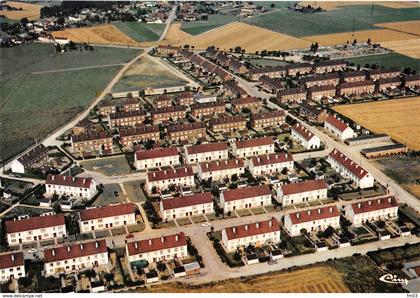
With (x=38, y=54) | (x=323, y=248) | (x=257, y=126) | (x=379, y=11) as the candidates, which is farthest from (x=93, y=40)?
(x=323, y=248)

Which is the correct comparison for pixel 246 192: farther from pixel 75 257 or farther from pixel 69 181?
pixel 69 181

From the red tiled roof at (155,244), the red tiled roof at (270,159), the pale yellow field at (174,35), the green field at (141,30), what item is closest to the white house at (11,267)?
the red tiled roof at (155,244)

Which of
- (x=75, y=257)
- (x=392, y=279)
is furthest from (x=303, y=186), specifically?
(x=75, y=257)

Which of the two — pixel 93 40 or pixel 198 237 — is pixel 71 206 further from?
pixel 93 40

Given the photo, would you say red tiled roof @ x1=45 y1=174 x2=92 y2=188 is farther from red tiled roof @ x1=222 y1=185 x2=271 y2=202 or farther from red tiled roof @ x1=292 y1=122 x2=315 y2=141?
red tiled roof @ x1=292 y1=122 x2=315 y2=141

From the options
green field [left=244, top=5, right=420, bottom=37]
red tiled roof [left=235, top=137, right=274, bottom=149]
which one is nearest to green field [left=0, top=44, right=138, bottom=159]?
red tiled roof [left=235, top=137, right=274, bottom=149]

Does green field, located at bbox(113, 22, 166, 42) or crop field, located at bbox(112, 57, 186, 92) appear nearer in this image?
crop field, located at bbox(112, 57, 186, 92)
